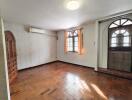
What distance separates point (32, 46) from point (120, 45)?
414 centimetres

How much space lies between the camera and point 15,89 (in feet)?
7.91

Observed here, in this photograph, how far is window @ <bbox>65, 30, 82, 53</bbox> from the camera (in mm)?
4548

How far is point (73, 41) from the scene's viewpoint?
201 inches

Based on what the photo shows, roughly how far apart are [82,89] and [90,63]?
82.9 inches

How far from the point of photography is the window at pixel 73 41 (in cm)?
455

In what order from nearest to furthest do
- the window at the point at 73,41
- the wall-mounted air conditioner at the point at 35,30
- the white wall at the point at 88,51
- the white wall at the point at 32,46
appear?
1. the white wall at the point at 32,46
2. the white wall at the point at 88,51
3. the wall-mounted air conditioner at the point at 35,30
4. the window at the point at 73,41

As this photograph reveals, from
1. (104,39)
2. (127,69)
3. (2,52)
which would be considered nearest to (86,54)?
(104,39)

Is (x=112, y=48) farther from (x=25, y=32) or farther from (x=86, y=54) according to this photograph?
(x=25, y=32)

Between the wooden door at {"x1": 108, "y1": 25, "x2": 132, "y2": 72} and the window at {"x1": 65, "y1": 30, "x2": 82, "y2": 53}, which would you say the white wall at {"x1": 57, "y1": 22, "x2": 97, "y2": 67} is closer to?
the window at {"x1": 65, "y1": 30, "x2": 82, "y2": 53}

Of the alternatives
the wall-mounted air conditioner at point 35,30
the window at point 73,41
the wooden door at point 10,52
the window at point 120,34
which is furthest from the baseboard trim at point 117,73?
the wall-mounted air conditioner at point 35,30

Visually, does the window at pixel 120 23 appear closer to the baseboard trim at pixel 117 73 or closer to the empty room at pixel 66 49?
the empty room at pixel 66 49

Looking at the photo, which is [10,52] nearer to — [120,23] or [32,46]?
[32,46]

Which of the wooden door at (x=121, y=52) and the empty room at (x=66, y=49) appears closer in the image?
the empty room at (x=66, y=49)

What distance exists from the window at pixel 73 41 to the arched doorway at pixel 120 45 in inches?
58.3
